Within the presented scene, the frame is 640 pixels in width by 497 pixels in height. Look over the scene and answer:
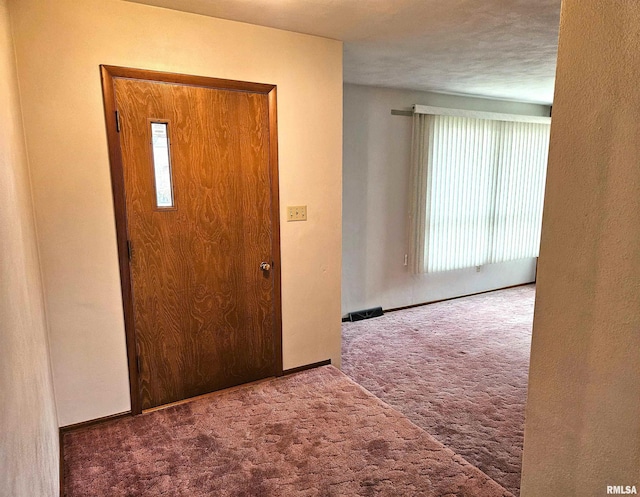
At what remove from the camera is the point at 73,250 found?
2.24m

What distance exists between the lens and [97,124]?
2.21 meters

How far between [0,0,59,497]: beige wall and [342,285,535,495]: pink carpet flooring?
1953 mm

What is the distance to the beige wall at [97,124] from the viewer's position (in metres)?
2.09

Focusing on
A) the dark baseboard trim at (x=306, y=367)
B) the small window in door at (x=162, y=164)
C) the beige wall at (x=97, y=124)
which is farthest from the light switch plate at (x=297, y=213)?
the dark baseboard trim at (x=306, y=367)

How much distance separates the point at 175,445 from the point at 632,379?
2153 millimetres

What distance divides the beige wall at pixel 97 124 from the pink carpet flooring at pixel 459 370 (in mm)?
1152

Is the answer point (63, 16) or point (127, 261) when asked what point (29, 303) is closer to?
point (127, 261)

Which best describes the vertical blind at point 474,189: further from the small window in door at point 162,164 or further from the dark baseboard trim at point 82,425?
the dark baseboard trim at point 82,425

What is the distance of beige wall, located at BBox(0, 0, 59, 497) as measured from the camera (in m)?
1.08

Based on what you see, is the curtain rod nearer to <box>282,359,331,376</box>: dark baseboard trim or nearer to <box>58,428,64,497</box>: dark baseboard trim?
<box>282,359,331,376</box>: dark baseboard trim

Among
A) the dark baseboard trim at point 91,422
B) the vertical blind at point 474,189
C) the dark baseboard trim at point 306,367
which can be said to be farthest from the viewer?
the vertical blind at point 474,189

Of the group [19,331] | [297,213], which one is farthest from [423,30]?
[19,331]

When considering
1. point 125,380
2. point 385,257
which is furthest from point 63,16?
point 385,257

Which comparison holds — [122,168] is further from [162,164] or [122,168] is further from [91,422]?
[91,422]
